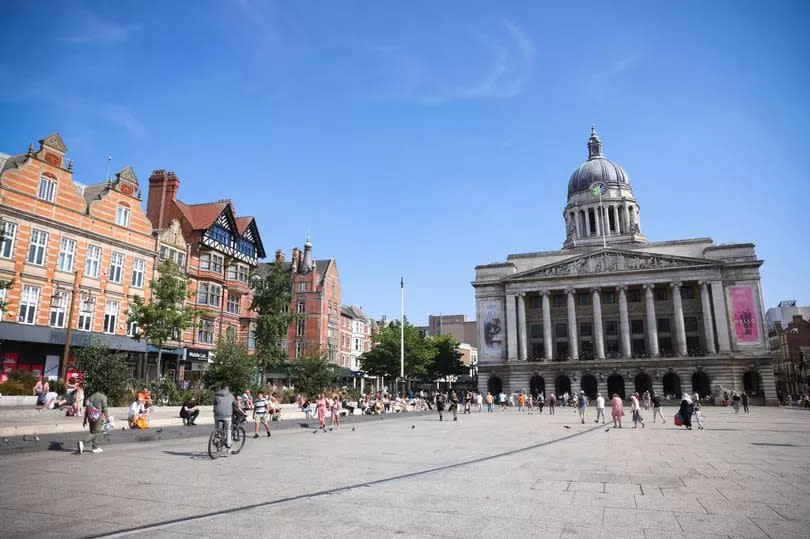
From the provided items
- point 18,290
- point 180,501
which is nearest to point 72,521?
point 180,501

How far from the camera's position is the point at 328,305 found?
7325 centimetres

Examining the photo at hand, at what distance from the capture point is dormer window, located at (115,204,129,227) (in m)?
39.1

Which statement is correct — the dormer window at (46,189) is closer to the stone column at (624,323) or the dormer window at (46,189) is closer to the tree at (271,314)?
the tree at (271,314)

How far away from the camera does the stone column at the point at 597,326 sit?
70625 mm

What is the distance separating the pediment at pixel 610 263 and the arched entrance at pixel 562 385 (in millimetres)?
14744

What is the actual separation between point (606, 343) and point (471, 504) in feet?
235

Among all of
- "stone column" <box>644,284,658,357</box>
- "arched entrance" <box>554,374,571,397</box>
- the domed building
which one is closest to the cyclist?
the domed building

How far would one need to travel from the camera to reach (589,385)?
70812mm

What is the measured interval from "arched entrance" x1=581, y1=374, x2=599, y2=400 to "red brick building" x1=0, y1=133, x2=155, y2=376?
55.5m

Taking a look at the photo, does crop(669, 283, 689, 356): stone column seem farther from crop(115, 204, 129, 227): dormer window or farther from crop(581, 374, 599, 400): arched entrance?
crop(115, 204, 129, 227): dormer window

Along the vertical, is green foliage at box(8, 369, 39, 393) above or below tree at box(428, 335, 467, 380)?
below

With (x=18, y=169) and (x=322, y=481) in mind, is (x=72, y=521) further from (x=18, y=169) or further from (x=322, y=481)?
(x=18, y=169)

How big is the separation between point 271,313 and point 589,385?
4517 centimetres

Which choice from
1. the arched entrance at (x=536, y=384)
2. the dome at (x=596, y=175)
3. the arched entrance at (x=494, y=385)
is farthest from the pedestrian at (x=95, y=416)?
the dome at (x=596, y=175)
